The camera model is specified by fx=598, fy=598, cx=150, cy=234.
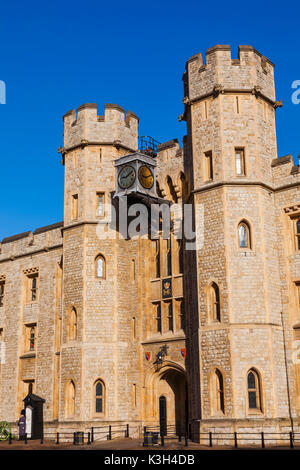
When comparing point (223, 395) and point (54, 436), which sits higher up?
point (223, 395)

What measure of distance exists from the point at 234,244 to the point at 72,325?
9.18 metres

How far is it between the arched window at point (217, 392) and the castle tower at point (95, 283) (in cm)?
542

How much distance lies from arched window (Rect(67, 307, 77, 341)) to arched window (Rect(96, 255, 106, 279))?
1.99 meters

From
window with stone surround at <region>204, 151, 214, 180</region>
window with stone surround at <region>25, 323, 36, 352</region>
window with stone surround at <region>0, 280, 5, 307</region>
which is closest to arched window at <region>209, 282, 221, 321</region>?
window with stone surround at <region>204, 151, 214, 180</region>

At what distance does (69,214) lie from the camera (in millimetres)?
29516

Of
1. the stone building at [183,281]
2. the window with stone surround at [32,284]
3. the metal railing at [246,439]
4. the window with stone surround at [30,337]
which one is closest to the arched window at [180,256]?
the stone building at [183,281]

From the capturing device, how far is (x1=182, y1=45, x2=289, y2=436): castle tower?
22.0 m

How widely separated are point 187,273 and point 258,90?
837cm

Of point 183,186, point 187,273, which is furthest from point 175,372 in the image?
point 183,186

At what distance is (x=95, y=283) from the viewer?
2792cm

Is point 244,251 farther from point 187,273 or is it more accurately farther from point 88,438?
point 88,438

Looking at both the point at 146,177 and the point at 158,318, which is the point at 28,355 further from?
the point at 146,177

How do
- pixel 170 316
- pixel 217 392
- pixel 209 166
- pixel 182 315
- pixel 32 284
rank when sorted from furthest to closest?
pixel 32 284, pixel 170 316, pixel 182 315, pixel 209 166, pixel 217 392

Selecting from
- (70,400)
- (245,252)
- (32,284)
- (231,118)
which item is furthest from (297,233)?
(32,284)
